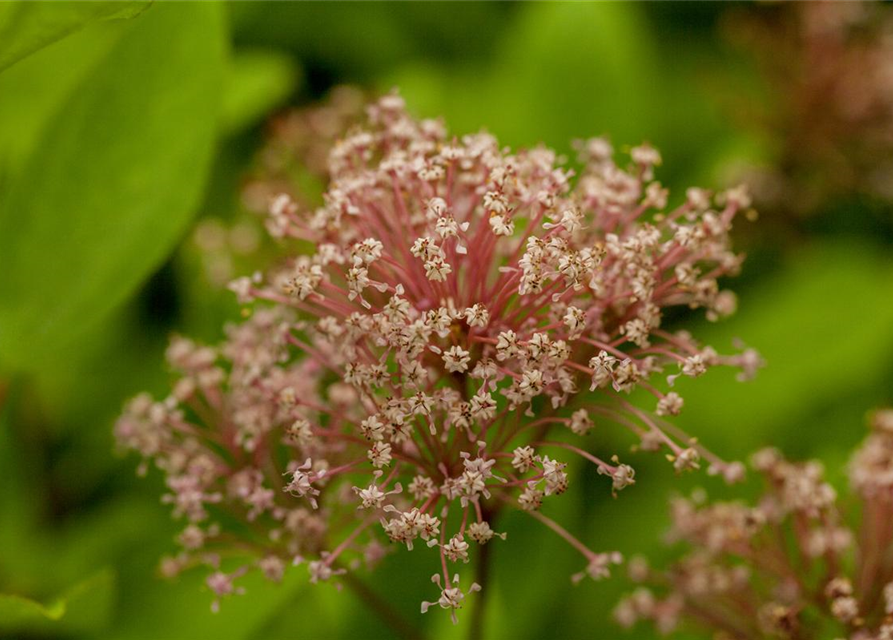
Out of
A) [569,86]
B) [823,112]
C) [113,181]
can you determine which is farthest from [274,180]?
[823,112]

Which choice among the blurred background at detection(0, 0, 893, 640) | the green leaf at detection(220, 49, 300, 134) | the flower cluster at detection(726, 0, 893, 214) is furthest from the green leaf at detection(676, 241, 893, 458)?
the green leaf at detection(220, 49, 300, 134)

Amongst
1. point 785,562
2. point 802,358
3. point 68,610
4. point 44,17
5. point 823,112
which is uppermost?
point 823,112

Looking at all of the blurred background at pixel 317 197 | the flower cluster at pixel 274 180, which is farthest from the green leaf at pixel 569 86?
the flower cluster at pixel 274 180

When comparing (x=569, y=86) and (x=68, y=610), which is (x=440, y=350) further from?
(x=569, y=86)

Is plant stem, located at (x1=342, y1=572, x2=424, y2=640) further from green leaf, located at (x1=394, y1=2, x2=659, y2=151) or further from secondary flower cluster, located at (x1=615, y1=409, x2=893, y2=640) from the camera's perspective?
green leaf, located at (x1=394, y1=2, x2=659, y2=151)

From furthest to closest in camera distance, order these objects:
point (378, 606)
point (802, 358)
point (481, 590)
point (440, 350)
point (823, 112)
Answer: point (823, 112) → point (802, 358) → point (378, 606) → point (481, 590) → point (440, 350)

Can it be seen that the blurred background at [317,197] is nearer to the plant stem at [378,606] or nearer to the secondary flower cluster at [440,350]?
the plant stem at [378,606]
